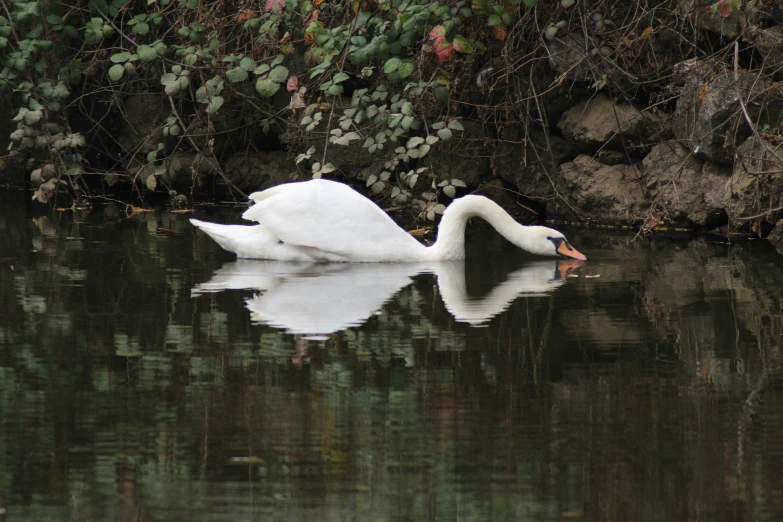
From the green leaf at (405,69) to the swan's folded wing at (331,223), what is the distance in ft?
5.12

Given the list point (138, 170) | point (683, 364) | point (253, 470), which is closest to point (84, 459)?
point (253, 470)

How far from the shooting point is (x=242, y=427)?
4.09 metres

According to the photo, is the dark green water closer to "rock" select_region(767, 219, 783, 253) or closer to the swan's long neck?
the swan's long neck

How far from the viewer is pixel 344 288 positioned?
680 centimetres

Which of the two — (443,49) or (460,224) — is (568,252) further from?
(443,49)

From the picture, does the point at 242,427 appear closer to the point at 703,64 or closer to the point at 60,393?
the point at 60,393

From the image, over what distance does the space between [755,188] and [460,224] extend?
246 cm

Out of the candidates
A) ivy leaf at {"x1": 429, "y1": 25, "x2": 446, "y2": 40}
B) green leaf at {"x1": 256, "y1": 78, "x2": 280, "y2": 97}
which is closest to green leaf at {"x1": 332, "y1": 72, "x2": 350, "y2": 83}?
green leaf at {"x1": 256, "y1": 78, "x2": 280, "y2": 97}

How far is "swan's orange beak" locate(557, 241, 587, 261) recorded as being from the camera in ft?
26.2

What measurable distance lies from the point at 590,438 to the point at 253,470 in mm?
1107

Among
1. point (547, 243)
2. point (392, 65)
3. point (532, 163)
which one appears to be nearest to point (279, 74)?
point (392, 65)

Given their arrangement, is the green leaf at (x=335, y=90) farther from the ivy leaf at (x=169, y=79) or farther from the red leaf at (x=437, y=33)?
the ivy leaf at (x=169, y=79)

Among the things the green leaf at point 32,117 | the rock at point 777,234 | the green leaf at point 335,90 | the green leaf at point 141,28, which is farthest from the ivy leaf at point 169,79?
the rock at point 777,234

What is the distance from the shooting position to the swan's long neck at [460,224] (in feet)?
25.8
